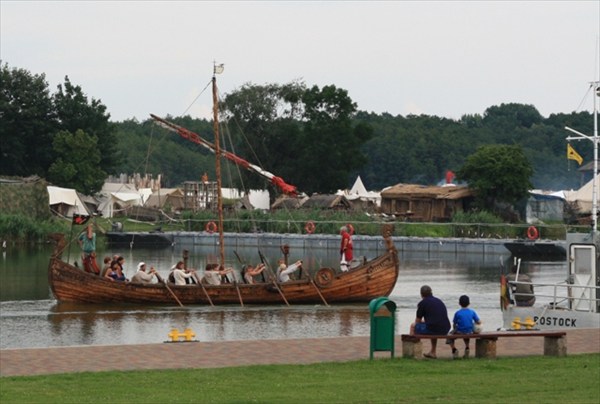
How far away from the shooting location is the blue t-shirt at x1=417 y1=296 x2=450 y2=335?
2339 centimetres

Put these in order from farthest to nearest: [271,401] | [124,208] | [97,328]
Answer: [124,208]
[97,328]
[271,401]

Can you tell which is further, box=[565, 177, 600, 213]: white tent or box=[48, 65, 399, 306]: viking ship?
box=[565, 177, 600, 213]: white tent

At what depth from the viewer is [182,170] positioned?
177 meters

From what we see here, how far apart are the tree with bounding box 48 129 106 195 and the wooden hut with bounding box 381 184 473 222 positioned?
22633 mm

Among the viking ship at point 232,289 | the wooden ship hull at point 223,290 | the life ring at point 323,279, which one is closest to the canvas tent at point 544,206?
the viking ship at point 232,289

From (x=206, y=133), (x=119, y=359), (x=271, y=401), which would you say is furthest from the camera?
(x=206, y=133)

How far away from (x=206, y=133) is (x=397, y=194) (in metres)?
95.4

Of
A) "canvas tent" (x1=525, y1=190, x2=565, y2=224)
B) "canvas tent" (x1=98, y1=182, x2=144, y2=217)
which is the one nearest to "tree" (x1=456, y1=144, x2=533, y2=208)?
"canvas tent" (x1=525, y1=190, x2=565, y2=224)

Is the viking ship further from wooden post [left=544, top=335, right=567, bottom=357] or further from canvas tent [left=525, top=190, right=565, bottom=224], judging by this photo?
canvas tent [left=525, top=190, right=565, bottom=224]

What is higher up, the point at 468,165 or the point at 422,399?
the point at 468,165

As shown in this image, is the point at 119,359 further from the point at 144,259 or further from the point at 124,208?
the point at 124,208

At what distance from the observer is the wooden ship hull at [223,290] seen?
4256 cm

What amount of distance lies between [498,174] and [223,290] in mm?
50566

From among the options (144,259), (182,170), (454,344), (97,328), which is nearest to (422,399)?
(454,344)
